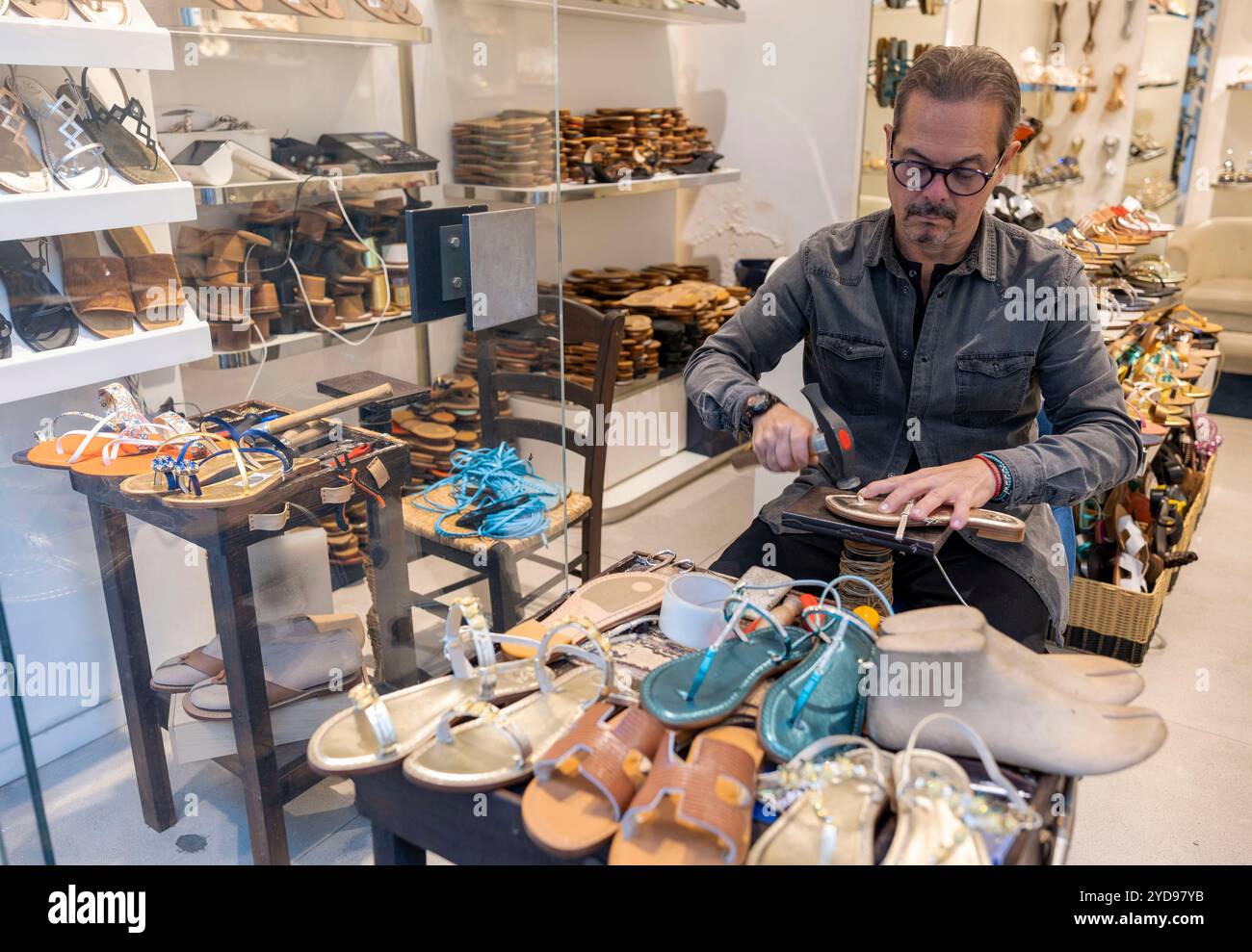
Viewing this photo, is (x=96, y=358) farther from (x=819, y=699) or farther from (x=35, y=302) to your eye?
(x=819, y=699)

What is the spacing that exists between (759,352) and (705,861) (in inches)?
59.7

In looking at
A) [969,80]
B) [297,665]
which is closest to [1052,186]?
[969,80]

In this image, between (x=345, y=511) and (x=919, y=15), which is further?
(x=919, y=15)

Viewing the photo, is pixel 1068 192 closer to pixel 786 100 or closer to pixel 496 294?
pixel 786 100

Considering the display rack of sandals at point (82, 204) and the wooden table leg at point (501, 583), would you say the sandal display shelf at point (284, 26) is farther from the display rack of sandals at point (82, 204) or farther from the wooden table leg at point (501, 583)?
the wooden table leg at point (501, 583)

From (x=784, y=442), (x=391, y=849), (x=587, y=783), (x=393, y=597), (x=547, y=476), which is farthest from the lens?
(x=547, y=476)

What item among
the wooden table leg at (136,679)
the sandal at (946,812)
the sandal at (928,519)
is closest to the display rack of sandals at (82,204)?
the wooden table leg at (136,679)

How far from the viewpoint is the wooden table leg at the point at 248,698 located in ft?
6.48

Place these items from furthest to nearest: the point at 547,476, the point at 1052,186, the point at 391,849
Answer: the point at 1052,186
the point at 547,476
the point at 391,849

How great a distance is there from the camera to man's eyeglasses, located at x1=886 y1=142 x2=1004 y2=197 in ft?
6.34

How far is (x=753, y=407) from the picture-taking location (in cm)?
202

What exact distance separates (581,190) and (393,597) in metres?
2.40

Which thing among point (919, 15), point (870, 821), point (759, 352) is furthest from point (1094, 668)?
point (919, 15)

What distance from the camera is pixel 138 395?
2.41m
